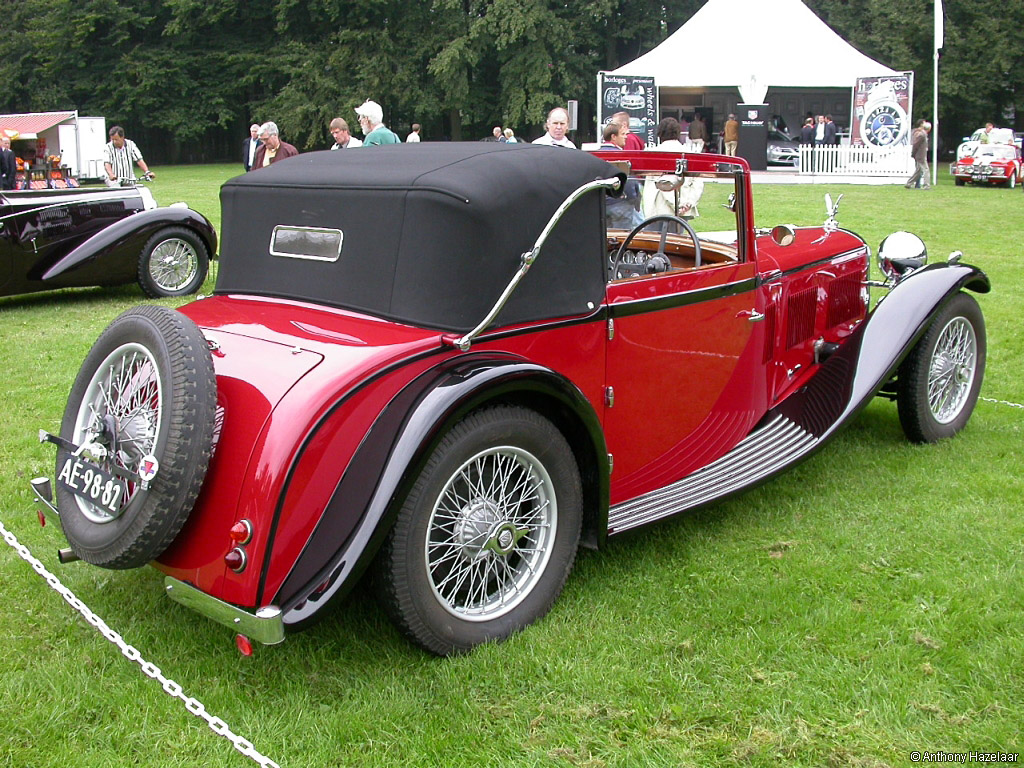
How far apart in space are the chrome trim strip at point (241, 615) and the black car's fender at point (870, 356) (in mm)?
2834

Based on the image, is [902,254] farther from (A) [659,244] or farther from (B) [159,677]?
(B) [159,677]

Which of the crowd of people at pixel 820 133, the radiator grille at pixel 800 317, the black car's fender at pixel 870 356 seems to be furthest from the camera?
the crowd of people at pixel 820 133

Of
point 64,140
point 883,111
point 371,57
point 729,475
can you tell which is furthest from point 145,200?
point 371,57

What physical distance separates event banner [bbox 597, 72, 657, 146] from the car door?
2238 cm

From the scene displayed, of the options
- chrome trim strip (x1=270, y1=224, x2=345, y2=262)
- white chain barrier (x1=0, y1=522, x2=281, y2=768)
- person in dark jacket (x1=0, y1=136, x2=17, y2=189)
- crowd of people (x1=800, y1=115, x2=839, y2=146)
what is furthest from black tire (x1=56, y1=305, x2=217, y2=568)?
crowd of people (x1=800, y1=115, x2=839, y2=146)

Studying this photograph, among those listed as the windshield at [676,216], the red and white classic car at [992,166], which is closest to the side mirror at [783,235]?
the windshield at [676,216]

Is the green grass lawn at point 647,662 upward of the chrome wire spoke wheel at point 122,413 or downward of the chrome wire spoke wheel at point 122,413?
downward

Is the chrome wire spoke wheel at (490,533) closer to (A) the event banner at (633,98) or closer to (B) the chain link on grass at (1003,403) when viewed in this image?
(B) the chain link on grass at (1003,403)

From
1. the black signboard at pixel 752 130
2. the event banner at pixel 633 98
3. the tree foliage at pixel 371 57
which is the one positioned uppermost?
the tree foliage at pixel 371 57

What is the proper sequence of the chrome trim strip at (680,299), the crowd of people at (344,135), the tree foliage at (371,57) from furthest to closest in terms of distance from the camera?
the tree foliage at (371,57)
the crowd of people at (344,135)
the chrome trim strip at (680,299)

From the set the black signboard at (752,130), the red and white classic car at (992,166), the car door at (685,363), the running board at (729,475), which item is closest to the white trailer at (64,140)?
the black signboard at (752,130)

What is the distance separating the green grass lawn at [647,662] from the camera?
271 cm

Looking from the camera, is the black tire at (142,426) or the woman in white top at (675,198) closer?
the black tire at (142,426)

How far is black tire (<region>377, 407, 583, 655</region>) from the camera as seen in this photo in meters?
2.88
